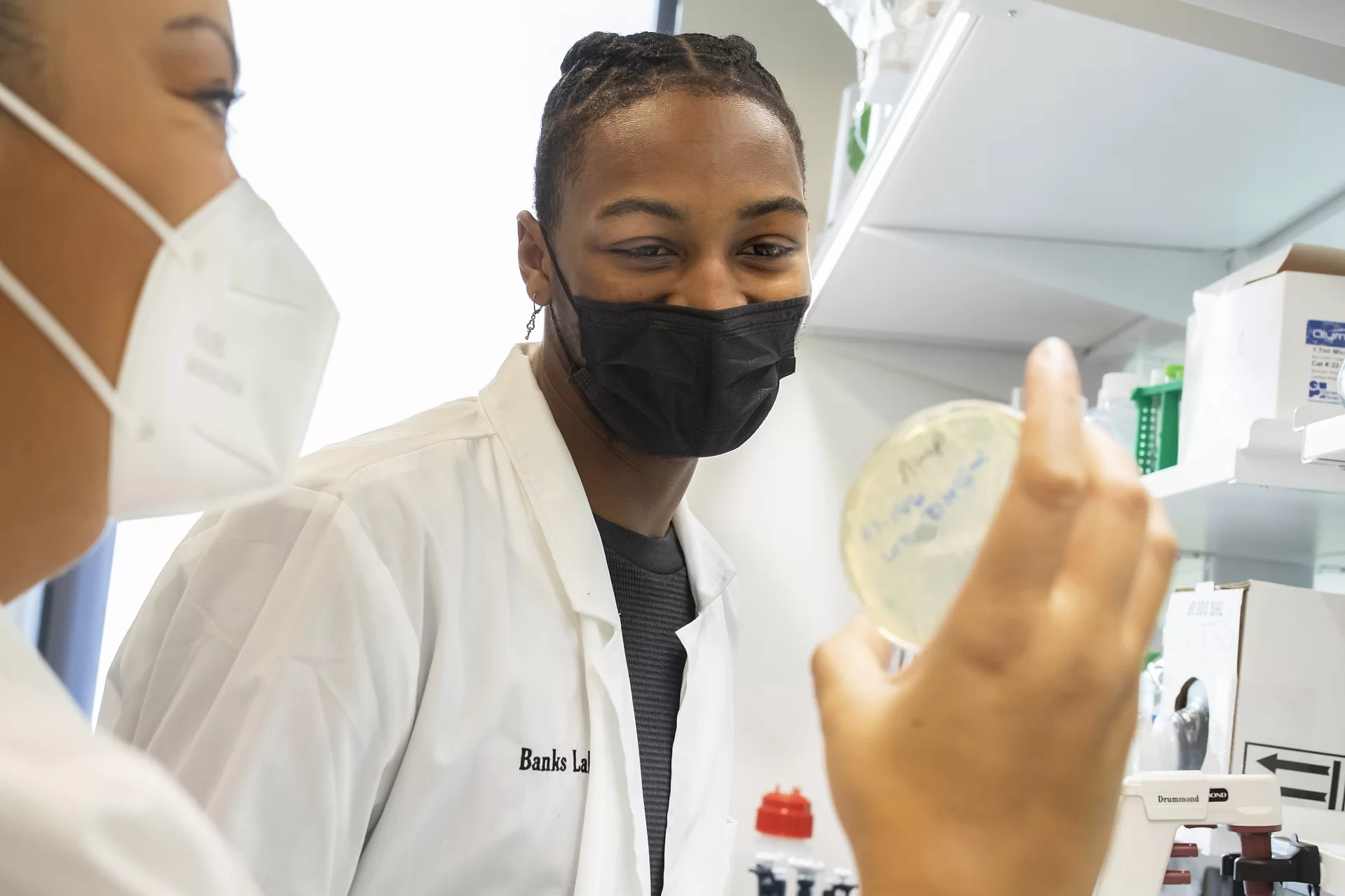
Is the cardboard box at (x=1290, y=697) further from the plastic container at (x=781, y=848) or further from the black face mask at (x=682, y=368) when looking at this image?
the plastic container at (x=781, y=848)

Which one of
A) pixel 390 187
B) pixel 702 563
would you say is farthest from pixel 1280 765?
pixel 390 187

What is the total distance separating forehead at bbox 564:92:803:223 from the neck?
0.22 meters

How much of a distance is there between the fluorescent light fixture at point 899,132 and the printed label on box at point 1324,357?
541mm

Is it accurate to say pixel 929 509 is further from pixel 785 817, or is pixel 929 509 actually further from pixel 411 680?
pixel 785 817

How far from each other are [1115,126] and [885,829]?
1223 millimetres

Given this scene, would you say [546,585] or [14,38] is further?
[546,585]

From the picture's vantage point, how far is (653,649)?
1.41 metres

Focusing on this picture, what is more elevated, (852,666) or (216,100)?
(216,100)

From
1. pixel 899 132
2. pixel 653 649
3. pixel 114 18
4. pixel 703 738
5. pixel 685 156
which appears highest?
pixel 899 132

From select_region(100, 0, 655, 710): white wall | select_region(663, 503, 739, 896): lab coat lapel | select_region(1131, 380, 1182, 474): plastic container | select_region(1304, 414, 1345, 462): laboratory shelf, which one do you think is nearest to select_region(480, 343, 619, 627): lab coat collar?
select_region(663, 503, 739, 896): lab coat lapel

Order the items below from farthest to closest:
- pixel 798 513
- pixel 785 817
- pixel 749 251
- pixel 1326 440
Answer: pixel 798 513
pixel 785 817
pixel 749 251
pixel 1326 440

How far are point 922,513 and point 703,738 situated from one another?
83 cm

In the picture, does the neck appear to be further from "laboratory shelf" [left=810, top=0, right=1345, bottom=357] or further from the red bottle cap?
the red bottle cap

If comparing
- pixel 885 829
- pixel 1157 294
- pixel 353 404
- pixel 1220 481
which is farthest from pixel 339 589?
pixel 353 404
